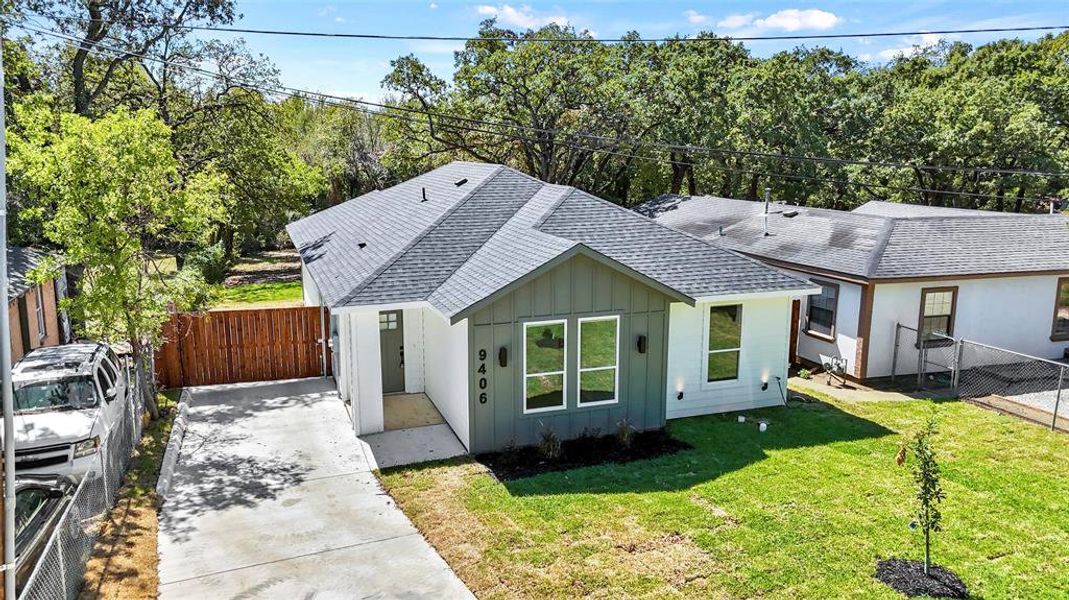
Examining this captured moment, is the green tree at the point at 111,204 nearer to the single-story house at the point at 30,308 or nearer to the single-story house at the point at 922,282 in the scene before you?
the single-story house at the point at 30,308

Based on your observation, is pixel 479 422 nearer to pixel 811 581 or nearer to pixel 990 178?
pixel 811 581

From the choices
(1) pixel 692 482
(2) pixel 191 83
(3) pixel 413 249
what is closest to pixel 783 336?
(1) pixel 692 482

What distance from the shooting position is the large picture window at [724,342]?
13852 millimetres

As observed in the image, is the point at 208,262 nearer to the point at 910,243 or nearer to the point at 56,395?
the point at 56,395

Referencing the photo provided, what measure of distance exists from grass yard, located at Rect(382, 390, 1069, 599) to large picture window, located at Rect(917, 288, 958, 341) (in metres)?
4.49

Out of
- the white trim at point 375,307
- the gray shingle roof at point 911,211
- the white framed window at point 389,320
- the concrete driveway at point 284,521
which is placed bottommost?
the concrete driveway at point 284,521

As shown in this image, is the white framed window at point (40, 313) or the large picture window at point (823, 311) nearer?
the white framed window at point (40, 313)

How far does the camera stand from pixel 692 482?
10.7 m

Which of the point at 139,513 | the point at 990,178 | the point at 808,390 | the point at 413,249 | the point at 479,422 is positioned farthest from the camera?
the point at 990,178

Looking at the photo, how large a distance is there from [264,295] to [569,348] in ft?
61.4

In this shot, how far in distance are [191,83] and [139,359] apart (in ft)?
54.4

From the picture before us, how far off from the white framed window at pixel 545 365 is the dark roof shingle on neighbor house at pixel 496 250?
1.11 meters

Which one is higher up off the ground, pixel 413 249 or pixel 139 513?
pixel 413 249

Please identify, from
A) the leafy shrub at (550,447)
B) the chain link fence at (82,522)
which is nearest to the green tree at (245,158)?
the chain link fence at (82,522)
